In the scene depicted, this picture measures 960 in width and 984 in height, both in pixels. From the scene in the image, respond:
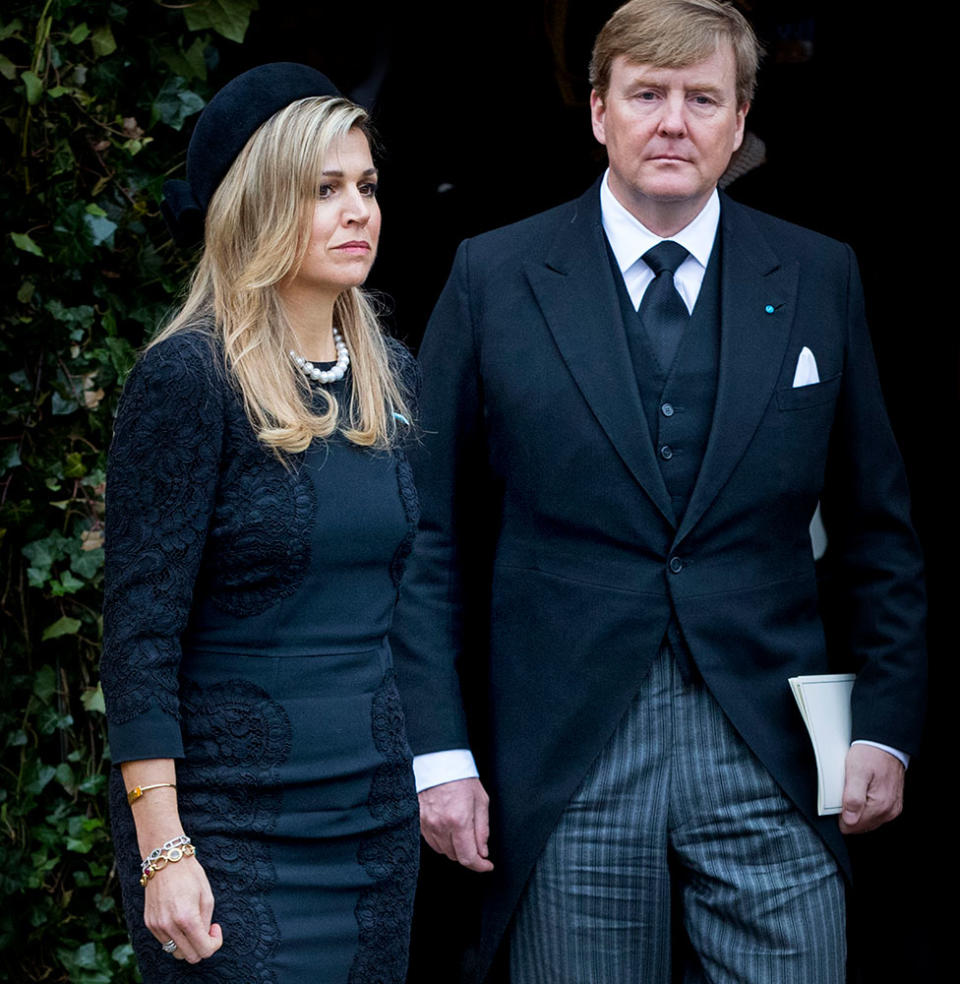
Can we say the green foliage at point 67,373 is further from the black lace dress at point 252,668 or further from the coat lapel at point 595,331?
the black lace dress at point 252,668

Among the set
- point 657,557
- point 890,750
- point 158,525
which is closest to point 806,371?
point 657,557

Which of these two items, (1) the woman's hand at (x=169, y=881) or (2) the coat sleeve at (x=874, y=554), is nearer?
(1) the woman's hand at (x=169, y=881)

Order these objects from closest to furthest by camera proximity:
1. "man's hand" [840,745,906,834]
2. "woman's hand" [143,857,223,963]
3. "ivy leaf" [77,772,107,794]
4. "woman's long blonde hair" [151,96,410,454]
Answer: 1. "woman's hand" [143,857,223,963]
2. "woman's long blonde hair" [151,96,410,454]
3. "man's hand" [840,745,906,834]
4. "ivy leaf" [77,772,107,794]

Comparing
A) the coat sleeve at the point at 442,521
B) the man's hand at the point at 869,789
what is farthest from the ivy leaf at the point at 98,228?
the man's hand at the point at 869,789

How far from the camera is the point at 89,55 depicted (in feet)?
9.91

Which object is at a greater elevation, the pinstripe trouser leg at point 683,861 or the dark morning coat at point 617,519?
the dark morning coat at point 617,519

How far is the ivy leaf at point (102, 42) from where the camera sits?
3.01 metres

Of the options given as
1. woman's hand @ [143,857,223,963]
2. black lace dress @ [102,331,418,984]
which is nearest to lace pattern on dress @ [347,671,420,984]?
black lace dress @ [102,331,418,984]

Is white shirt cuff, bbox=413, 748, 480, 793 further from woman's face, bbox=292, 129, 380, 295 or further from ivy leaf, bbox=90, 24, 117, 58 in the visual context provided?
ivy leaf, bbox=90, 24, 117, 58

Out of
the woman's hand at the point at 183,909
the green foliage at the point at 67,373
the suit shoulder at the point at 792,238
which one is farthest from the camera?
the green foliage at the point at 67,373

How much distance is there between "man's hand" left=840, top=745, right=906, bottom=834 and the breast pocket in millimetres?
551

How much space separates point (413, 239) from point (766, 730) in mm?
1518

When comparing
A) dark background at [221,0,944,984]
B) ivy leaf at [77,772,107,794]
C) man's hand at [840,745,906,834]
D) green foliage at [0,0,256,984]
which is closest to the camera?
man's hand at [840,745,906,834]

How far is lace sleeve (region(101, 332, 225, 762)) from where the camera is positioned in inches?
79.6
